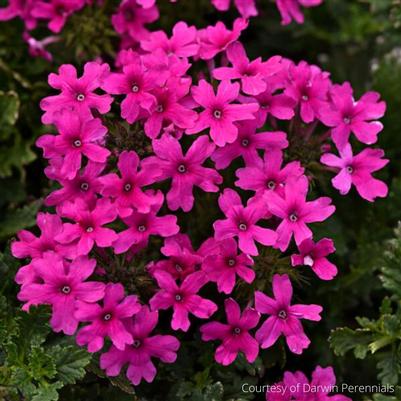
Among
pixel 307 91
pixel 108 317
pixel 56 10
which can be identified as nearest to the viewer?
pixel 108 317

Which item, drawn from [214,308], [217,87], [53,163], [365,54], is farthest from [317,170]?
[365,54]

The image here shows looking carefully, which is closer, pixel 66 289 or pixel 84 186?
pixel 66 289

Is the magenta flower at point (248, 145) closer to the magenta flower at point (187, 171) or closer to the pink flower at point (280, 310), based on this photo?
the magenta flower at point (187, 171)

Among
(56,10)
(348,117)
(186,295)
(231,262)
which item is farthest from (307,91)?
(56,10)

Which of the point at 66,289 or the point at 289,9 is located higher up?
the point at 289,9

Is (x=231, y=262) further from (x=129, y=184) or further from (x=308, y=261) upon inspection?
(x=129, y=184)
